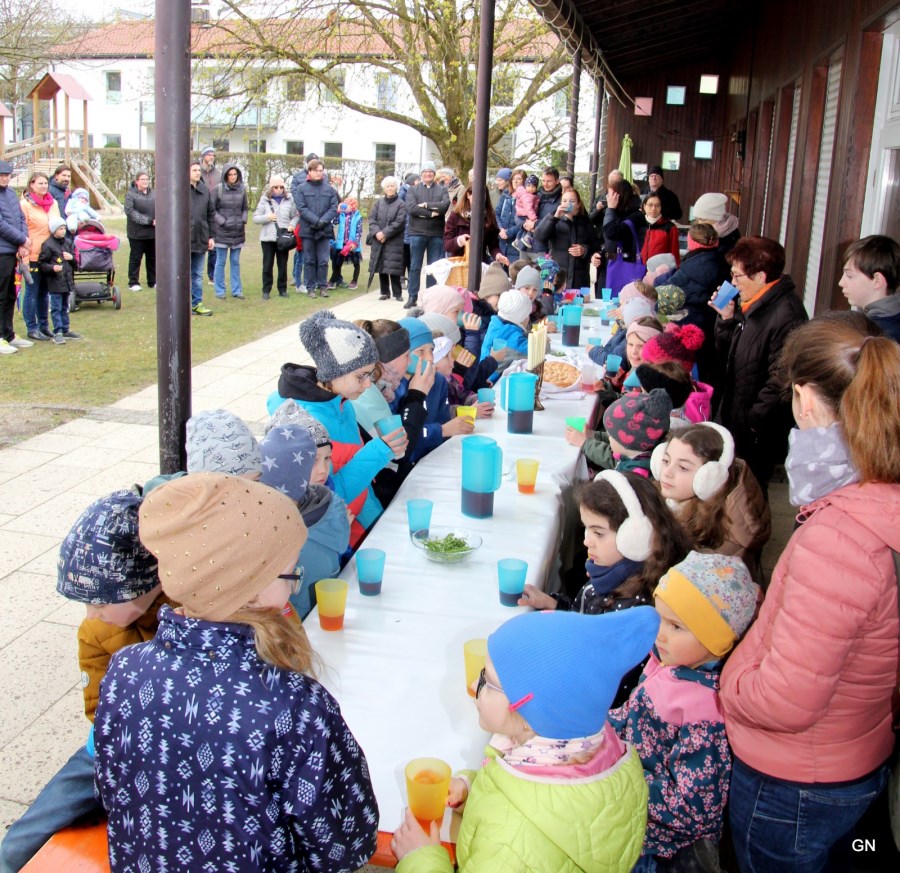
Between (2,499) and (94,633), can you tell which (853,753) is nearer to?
(94,633)

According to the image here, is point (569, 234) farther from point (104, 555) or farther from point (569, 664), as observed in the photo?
point (569, 664)

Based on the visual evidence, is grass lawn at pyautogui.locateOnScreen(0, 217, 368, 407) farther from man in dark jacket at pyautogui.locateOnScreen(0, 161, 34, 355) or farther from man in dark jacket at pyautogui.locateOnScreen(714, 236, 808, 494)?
man in dark jacket at pyautogui.locateOnScreen(714, 236, 808, 494)

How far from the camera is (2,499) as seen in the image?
514 centimetres

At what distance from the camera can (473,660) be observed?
214 centimetres

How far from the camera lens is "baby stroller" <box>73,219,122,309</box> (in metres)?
10.9

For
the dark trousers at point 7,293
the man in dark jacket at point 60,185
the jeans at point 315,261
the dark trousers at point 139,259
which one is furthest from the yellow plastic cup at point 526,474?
the jeans at point 315,261

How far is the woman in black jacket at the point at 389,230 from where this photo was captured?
41.0ft

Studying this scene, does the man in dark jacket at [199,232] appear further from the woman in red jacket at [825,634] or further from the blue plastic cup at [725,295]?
the woman in red jacket at [825,634]

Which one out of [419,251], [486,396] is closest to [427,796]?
[486,396]

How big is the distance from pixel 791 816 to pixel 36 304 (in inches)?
361

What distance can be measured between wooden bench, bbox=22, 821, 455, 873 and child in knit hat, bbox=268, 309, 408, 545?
1.54 m

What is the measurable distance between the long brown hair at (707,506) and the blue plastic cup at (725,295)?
275 centimetres

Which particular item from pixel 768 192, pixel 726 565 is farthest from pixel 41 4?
pixel 726 565

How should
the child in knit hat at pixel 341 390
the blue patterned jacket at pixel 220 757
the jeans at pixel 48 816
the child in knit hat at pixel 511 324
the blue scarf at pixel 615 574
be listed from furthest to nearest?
the child in knit hat at pixel 511 324
the child in knit hat at pixel 341 390
the blue scarf at pixel 615 574
the jeans at pixel 48 816
the blue patterned jacket at pixel 220 757
